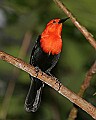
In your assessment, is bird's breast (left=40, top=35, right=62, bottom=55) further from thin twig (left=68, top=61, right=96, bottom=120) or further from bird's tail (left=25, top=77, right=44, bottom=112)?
thin twig (left=68, top=61, right=96, bottom=120)

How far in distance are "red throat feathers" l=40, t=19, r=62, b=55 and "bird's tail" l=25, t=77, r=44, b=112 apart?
9.4 inches

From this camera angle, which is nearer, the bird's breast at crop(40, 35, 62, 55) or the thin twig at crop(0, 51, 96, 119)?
the thin twig at crop(0, 51, 96, 119)

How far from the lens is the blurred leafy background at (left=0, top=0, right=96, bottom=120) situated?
6.68 ft

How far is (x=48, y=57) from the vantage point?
2.18m

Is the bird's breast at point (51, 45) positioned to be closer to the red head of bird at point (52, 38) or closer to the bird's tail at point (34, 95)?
the red head of bird at point (52, 38)

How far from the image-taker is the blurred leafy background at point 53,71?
2037 millimetres

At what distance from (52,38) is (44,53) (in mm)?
109

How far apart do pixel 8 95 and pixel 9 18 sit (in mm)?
802

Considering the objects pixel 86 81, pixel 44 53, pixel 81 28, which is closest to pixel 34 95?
pixel 44 53

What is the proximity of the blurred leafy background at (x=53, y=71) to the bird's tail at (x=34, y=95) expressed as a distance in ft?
0.33

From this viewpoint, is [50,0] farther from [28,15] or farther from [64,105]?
[64,105]

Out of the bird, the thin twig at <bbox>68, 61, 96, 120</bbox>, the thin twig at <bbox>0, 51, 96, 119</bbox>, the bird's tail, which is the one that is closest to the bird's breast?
the bird

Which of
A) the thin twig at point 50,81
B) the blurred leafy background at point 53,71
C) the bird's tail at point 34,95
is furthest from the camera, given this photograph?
the bird's tail at point 34,95

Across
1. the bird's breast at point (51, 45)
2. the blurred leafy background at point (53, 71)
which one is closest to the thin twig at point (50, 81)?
the blurred leafy background at point (53, 71)
